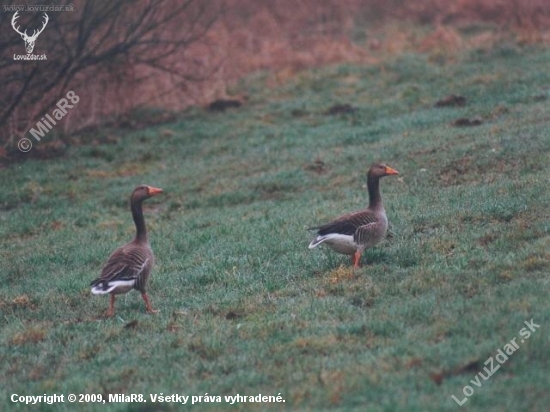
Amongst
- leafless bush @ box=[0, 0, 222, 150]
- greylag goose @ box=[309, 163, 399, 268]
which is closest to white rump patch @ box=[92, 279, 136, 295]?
greylag goose @ box=[309, 163, 399, 268]

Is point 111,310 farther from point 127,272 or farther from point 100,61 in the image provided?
point 100,61

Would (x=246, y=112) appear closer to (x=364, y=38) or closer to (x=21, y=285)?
(x=364, y=38)

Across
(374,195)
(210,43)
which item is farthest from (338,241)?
(210,43)

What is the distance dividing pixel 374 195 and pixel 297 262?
1.29m

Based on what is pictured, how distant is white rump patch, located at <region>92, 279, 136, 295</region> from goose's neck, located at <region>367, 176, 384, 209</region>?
3315 mm

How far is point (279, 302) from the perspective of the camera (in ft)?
34.9

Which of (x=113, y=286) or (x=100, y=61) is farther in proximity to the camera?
(x=100, y=61)

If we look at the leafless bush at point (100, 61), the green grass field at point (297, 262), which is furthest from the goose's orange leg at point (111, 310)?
the leafless bush at point (100, 61)

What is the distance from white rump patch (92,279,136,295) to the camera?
10281mm

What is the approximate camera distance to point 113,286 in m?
10.4

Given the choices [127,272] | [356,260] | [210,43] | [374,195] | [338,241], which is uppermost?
[210,43]

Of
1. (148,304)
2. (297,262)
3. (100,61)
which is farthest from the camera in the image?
(100,61)

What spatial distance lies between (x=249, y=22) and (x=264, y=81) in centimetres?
798

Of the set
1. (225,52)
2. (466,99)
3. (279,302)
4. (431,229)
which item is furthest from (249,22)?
(279,302)
